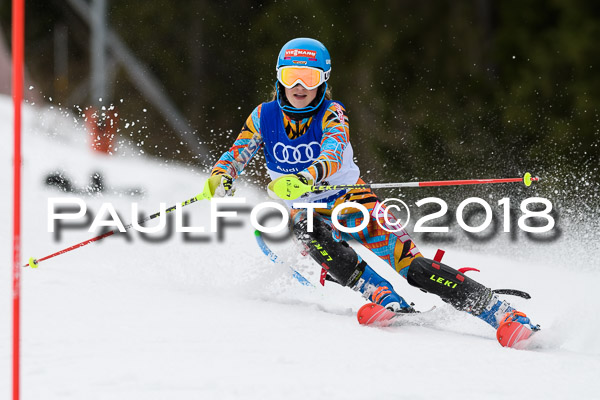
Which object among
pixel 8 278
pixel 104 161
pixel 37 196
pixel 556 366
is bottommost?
pixel 556 366

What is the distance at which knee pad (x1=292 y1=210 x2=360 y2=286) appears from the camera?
12.7ft

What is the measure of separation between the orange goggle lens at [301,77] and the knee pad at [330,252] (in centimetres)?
70

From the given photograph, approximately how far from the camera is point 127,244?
19.3 ft

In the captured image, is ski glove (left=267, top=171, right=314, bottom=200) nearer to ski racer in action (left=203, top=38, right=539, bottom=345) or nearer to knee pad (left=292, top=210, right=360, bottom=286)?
ski racer in action (left=203, top=38, right=539, bottom=345)

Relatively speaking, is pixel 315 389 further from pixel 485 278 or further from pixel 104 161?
pixel 104 161

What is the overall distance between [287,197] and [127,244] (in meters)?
2.75

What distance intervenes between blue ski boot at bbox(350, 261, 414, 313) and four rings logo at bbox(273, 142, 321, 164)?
0.61 metres

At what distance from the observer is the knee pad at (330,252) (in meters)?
3.87

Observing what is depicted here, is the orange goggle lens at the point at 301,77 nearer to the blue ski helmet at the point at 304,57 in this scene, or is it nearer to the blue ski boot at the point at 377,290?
the blue ski helmet at the point at 304,57

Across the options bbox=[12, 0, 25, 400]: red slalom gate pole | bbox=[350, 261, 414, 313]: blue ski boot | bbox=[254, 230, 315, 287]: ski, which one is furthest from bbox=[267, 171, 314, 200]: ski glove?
bbox=[12, 0, 25, 400]: red slalom gate pole

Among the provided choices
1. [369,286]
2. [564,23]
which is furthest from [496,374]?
[564,23]

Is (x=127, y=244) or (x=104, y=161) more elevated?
(x=104, y=161)

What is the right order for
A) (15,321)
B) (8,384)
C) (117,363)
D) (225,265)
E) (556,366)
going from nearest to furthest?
(15,321) → (8,384) → (117,363) → (556,366) → (225,265)

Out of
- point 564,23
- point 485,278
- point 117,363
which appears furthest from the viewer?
point 564,23
